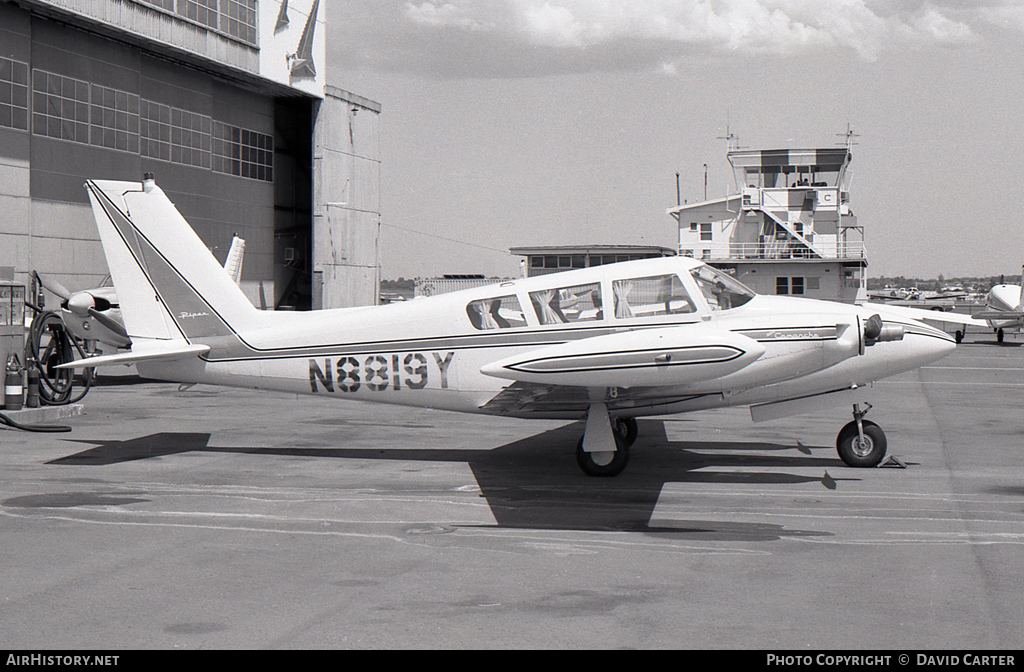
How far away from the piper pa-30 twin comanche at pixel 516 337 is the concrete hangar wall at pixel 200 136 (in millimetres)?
15907

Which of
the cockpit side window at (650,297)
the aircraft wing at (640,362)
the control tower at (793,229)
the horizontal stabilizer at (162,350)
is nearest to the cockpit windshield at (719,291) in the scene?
the cockpit side window at (650,297)

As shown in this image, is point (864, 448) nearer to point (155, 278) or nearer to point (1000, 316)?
point (1000, 316)

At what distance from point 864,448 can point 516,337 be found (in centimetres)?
421

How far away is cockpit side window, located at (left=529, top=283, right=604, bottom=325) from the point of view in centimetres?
1027

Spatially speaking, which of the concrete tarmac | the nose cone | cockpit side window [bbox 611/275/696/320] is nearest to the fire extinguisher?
the concrete tarmac

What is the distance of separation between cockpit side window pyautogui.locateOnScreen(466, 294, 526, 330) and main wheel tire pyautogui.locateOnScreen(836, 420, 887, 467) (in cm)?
400

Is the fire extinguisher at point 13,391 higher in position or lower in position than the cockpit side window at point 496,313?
lower

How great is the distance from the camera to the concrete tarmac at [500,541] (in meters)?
5.30

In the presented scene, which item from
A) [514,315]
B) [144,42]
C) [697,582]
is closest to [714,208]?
[144,42]

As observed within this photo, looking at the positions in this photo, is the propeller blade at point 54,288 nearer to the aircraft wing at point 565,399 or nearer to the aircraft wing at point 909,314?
the aircraft wing at point 565,399

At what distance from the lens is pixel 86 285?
28.0 meters

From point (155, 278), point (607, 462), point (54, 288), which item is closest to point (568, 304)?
point (607, 462)

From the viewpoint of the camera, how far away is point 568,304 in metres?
10.3
